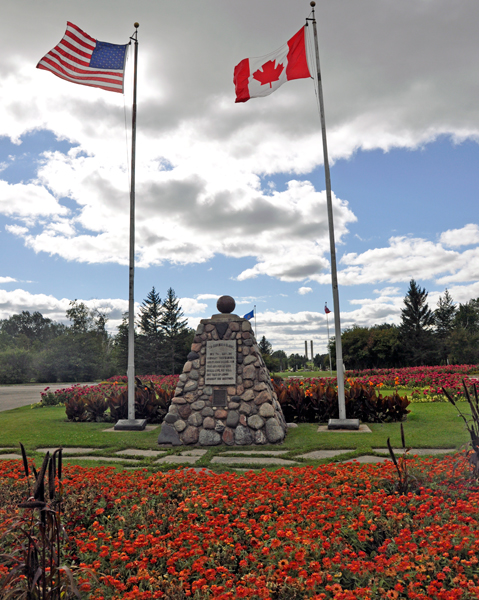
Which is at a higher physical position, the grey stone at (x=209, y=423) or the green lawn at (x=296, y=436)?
the grey stone at (x=209, y=423)

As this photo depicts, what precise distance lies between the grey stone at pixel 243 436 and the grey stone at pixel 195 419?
2.05 feet

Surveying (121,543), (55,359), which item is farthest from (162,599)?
(55,359)

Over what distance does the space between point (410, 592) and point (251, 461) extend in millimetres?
3681

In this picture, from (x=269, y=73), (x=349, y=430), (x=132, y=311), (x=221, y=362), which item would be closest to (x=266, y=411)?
(x=221, y=362)

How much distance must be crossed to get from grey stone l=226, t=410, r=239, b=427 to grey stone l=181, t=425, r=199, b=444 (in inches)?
21.2

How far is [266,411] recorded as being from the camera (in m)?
6.96

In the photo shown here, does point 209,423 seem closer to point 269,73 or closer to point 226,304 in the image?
point 226,304

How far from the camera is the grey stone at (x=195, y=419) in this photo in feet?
23.2

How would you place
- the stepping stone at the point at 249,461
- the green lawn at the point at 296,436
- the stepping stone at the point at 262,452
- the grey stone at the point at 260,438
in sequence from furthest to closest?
the grey stone at the point at 260,438
the green lawn at the point at 296,436
the stepping stone at the point at 262,452
the stepping stone at the point at 249,461

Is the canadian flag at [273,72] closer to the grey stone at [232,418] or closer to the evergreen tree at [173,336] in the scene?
the grey stone at [232,418]

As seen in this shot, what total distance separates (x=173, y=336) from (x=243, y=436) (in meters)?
33.8

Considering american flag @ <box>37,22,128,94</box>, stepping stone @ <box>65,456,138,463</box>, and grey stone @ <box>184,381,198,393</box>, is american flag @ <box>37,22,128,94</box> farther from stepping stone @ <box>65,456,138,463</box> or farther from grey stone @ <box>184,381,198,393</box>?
stepping stone @ <box>65,456,138,463</box>

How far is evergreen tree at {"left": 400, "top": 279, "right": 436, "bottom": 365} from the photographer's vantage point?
123ft

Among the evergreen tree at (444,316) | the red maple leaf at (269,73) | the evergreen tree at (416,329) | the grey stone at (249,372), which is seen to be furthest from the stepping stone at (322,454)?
the evergreen tree at (444,316)
